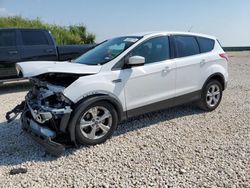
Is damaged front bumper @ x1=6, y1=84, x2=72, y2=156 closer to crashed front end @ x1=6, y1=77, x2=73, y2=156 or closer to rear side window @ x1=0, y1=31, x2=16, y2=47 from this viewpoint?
crashed front end @ x1=6, y1=77, x2=73, y2=156

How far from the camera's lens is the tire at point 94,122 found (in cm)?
460

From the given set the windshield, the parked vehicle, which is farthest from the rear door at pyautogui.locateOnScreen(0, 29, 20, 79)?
the windshield

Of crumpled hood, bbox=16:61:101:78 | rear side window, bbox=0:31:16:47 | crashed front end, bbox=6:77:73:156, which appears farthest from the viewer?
rear side window, bbox=0:31:16:47

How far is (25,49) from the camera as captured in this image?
9734mm

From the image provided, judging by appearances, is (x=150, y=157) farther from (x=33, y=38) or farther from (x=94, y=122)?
(x=33, y=38)

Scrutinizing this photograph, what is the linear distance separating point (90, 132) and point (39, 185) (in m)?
1.31

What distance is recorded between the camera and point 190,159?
14.0 feet

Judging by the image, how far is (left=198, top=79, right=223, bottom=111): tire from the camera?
21.2ft

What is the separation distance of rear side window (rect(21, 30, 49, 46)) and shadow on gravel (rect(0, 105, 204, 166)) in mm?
4458

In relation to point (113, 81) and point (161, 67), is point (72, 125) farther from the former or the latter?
point (161, 67)

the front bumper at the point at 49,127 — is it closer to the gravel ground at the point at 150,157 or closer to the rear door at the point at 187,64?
the gravel ground at the point at 150,157

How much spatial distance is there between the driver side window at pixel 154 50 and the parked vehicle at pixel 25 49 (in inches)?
213

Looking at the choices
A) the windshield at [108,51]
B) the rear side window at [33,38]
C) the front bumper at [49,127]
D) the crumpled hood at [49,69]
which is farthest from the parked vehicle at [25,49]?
the front bumper at [49,127]

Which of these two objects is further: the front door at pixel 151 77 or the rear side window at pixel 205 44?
the rear side window at pixel 205 44
